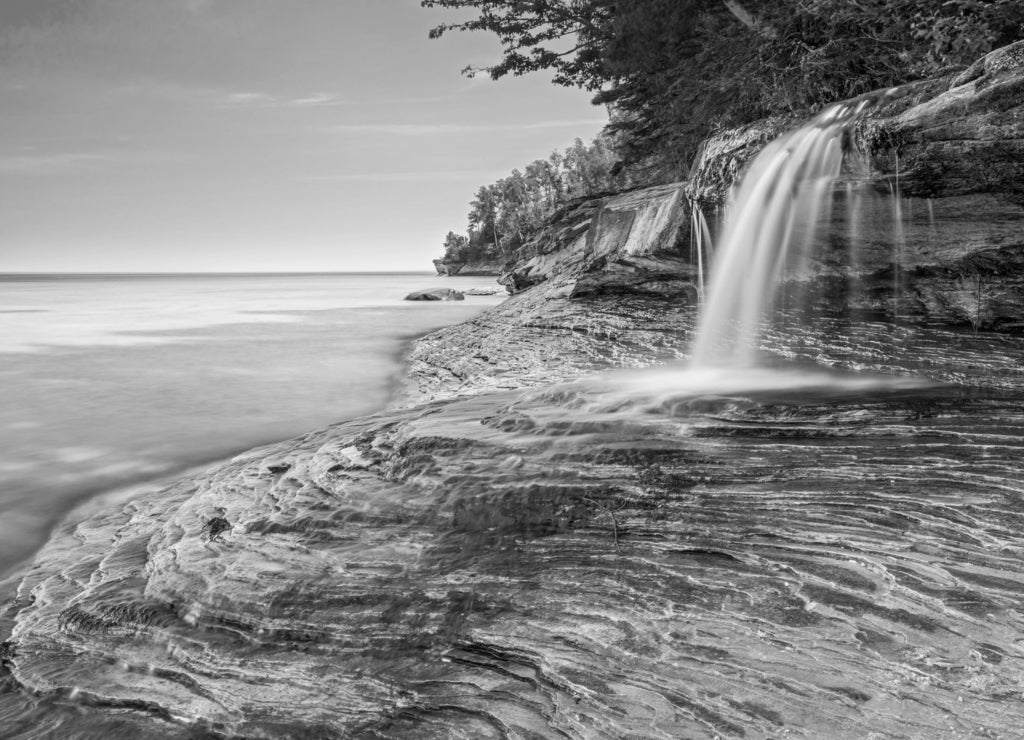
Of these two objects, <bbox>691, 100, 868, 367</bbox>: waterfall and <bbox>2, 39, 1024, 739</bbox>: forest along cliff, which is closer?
<bbox>2, 39, 1024, 739</bbox>: forest along cliff

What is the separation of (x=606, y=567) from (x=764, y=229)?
5.32m

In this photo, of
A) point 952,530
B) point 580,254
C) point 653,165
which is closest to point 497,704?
point 952,530

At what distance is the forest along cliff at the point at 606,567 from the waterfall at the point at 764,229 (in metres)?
0.68

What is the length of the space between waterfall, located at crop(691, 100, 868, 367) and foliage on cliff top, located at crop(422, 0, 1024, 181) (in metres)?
1.83

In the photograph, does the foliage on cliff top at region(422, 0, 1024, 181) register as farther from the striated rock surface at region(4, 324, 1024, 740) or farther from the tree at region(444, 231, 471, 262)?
the tree at region(444, 231, 471, 262)

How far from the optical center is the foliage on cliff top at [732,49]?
8078 mm

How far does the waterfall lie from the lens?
21.6 feet

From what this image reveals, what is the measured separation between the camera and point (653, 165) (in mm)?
23344

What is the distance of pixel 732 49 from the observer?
12.9 metres

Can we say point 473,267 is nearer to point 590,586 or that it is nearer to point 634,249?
point 634,249

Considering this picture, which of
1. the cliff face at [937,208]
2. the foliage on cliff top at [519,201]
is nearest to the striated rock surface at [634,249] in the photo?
the cliff face at [937,208]

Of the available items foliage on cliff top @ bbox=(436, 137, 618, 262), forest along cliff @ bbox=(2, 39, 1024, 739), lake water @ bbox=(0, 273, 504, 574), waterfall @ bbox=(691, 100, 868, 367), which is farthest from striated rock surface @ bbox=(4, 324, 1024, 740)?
foliage on cliff top @ bbox=(436, 137, 618, 262)

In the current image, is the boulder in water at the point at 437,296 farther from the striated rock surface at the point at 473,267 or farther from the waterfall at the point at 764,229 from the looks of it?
the striated rock surface at the point at 473,267

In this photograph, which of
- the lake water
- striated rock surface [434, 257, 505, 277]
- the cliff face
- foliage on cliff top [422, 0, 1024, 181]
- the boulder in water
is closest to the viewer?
the cliff face
